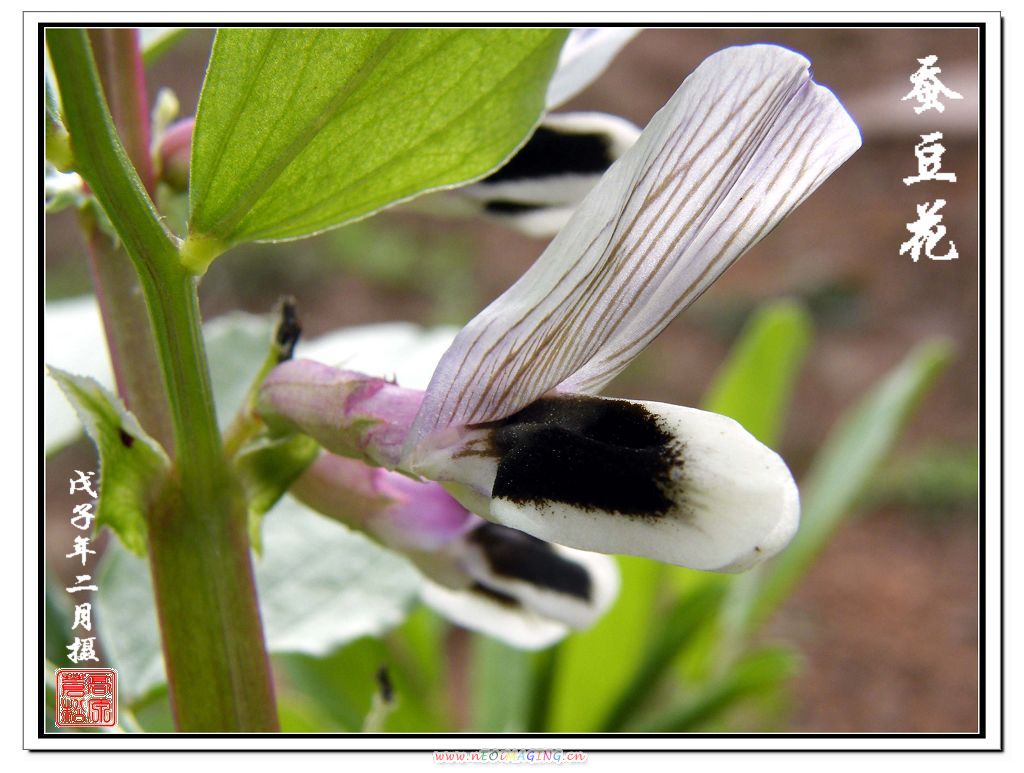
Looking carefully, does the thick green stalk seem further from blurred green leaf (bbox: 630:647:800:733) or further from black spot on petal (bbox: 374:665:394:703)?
blurred green leaf (bbox: 630:647:800:733)

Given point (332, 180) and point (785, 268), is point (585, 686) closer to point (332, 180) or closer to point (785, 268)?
point (332, 180)

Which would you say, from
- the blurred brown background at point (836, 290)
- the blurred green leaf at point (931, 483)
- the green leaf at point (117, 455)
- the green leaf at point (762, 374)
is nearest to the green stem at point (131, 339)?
the green leaf at point (117, 455)

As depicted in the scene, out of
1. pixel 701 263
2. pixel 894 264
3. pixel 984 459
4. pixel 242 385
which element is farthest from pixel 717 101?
pixel 894 264

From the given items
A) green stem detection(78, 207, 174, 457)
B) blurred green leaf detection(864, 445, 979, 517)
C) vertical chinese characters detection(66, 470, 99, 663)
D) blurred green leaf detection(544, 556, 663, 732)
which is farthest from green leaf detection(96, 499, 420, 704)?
blurred green leaf detection(864, 445, 979, 517)

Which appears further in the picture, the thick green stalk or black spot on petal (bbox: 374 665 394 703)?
black spot on petal (bbox: 374 665 394 703)

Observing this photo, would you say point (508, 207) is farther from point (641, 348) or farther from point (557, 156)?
point (641, 348)
